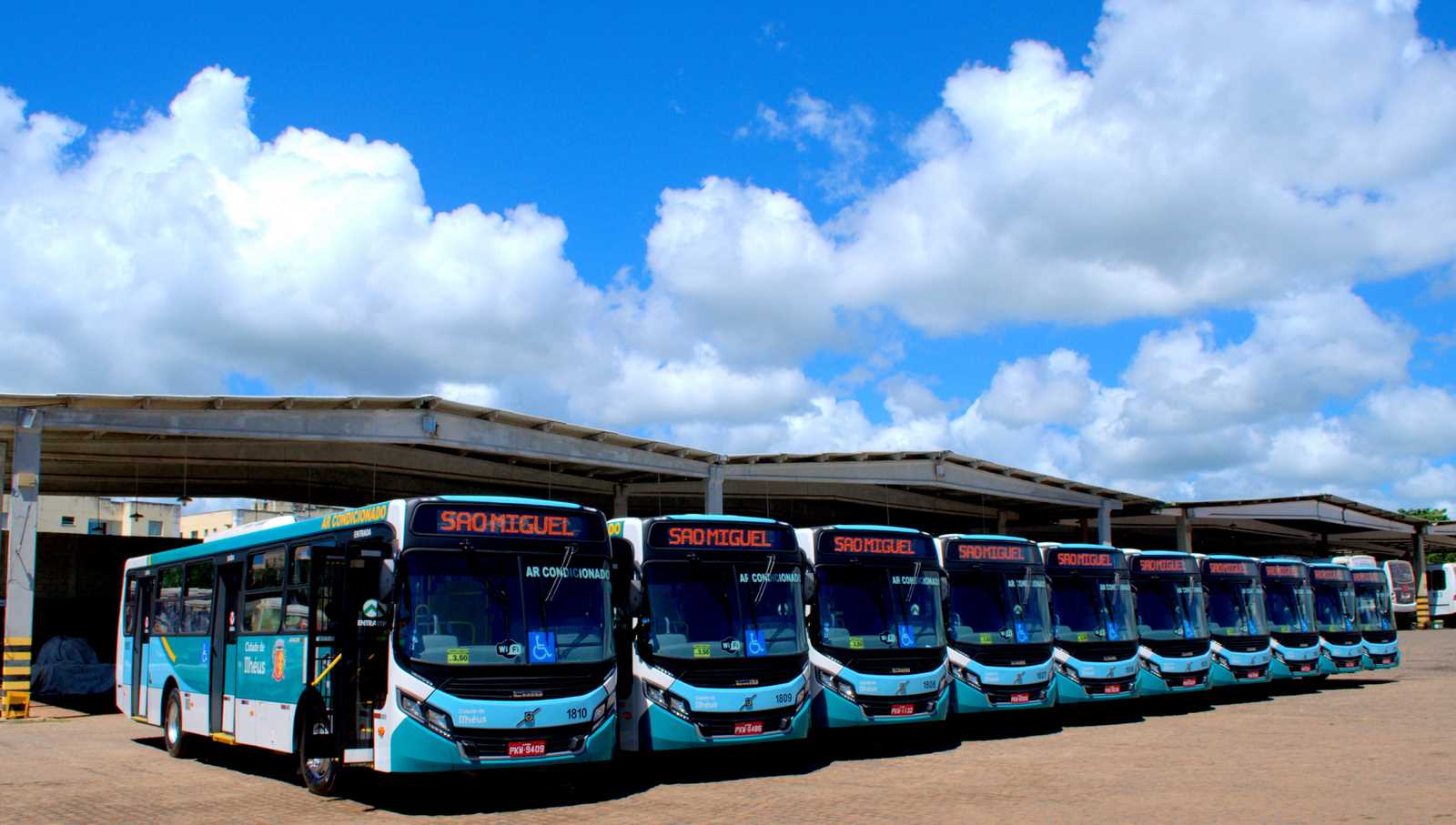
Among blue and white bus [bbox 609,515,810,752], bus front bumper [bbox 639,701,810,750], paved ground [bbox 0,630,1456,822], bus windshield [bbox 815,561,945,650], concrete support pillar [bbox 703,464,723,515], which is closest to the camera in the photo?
paved ground [bbox 0,630,1456,822]

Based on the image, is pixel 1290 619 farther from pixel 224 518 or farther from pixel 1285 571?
pixel 224 518

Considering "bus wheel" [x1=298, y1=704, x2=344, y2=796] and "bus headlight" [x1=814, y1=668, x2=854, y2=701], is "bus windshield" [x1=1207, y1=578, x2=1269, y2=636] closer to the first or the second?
"bus headlight" [x1=814, y1=668, x2=854, y2=701]

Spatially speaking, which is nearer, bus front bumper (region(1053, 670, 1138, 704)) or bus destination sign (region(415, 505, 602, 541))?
bus destination sign (region(415, 505, 602, 541))

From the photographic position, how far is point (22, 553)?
2175cm

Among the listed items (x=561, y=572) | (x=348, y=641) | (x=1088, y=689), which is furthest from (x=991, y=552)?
(x=348, y=641)

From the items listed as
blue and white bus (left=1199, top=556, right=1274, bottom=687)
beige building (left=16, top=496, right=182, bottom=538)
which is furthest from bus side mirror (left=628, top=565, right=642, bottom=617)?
beige building (left=16, top=496, right=182, bottom=538)

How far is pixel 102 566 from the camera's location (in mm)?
37438

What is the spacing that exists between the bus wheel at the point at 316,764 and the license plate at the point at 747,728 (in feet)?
12.6

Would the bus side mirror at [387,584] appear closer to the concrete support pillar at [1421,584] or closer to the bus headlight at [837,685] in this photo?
the bus headlight at [837,685]

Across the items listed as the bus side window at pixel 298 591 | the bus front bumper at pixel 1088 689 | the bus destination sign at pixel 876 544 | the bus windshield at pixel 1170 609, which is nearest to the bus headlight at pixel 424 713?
the bus side window at pixel 298 591

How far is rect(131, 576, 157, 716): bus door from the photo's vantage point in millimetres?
17188

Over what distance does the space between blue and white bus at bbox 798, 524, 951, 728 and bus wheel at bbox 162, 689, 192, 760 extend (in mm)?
8036

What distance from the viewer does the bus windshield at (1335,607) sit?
24.0 metres

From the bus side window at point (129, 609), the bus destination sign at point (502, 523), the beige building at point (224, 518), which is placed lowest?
the bus side window at point (129, 609)
